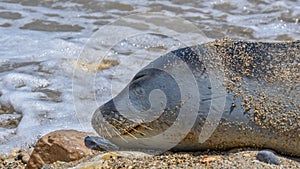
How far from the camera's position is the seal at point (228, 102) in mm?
2844

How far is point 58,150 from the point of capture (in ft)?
10.3

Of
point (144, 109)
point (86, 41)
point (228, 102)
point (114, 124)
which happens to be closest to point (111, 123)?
point (114, 124)

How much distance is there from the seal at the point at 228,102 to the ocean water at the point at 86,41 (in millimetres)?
1141

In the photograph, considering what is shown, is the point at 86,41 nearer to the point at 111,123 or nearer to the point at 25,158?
the point at 25,158

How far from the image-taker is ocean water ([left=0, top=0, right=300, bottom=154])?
14.7 feet

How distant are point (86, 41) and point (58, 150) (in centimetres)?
367

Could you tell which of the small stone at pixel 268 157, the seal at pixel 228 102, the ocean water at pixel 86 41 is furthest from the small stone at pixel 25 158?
the small stone at pixel 268 157

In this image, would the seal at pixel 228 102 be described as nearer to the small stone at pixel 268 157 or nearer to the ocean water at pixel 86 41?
the small stone at pixel 268 157

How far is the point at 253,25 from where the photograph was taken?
7281mm

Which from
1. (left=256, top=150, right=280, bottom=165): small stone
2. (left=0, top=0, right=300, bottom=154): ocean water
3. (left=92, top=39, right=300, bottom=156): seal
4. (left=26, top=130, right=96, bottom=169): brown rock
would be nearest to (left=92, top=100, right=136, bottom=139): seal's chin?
(left=92, top=39, right=300, bottom=156): seal

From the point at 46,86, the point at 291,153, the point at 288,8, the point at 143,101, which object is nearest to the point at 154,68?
the point at 143,101

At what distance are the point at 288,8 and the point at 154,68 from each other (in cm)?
564

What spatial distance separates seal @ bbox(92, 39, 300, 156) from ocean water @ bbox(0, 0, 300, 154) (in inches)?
44.9

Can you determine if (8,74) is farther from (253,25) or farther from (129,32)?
(253,25)
